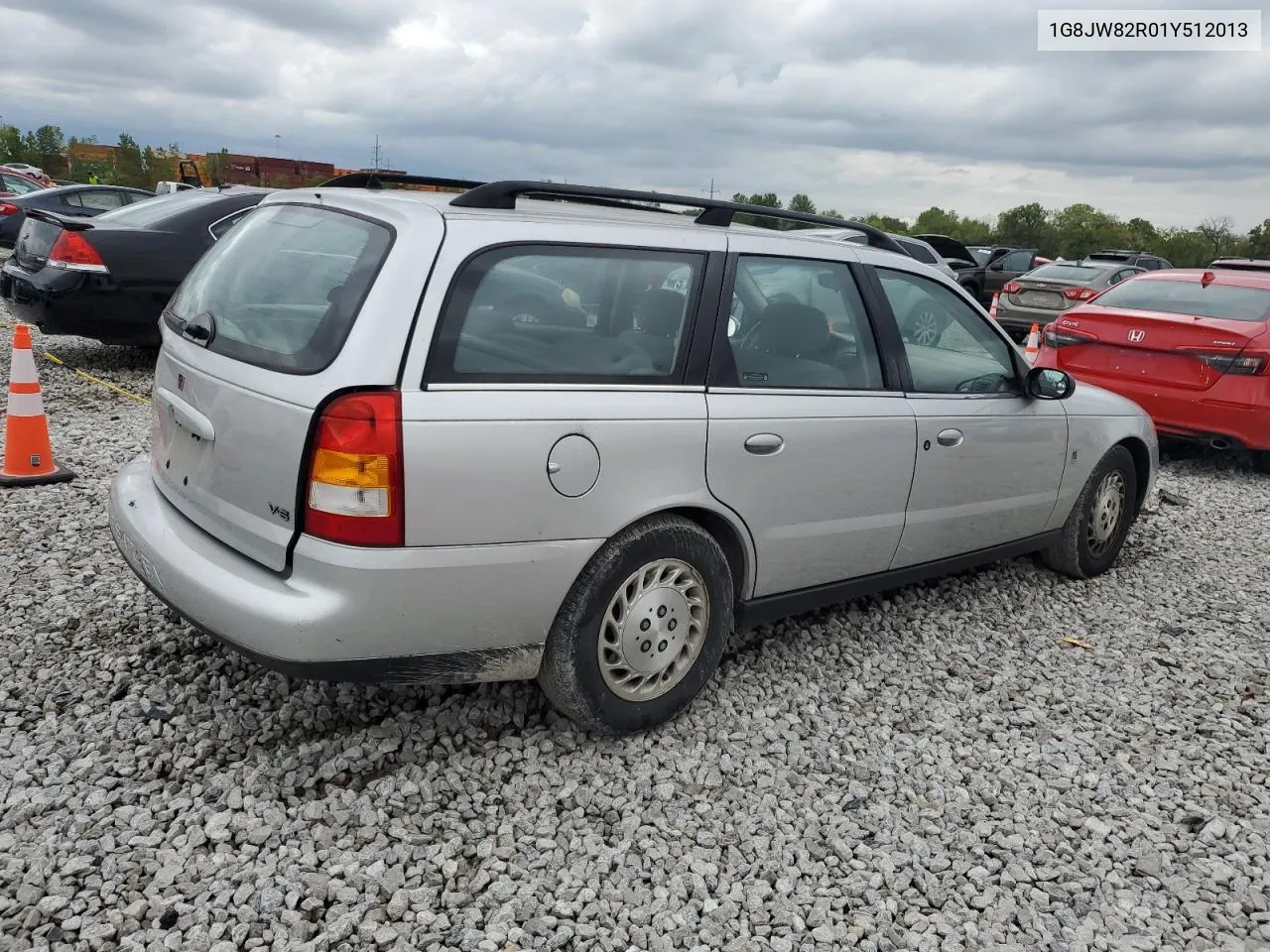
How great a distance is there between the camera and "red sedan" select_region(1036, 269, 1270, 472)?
7.15 meters

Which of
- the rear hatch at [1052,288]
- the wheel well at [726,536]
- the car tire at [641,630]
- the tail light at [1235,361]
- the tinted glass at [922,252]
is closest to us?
the car tire at [641,630]

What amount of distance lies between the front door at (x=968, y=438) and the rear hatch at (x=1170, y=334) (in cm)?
340

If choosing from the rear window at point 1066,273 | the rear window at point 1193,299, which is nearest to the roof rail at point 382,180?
the rear window at point 1193,299

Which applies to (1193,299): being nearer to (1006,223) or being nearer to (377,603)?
(377,603)

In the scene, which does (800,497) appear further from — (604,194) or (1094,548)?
(1094,548)

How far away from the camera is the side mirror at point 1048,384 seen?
435 cm

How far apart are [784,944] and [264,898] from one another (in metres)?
1.28

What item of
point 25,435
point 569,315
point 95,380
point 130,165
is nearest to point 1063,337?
point 569,315

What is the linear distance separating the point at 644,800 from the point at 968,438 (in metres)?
2.04

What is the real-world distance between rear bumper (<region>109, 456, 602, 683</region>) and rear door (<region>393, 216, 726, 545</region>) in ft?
0.28

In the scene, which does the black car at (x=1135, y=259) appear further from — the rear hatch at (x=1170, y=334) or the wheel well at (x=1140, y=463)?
the wheel well at (x=1140, y=463)

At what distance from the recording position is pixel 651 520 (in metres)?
3.07

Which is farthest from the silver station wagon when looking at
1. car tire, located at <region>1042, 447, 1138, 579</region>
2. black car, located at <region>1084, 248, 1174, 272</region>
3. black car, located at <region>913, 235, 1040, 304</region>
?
black car, located at <region>1084, 248, 1174, 272</region>

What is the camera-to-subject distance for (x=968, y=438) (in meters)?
4.04
